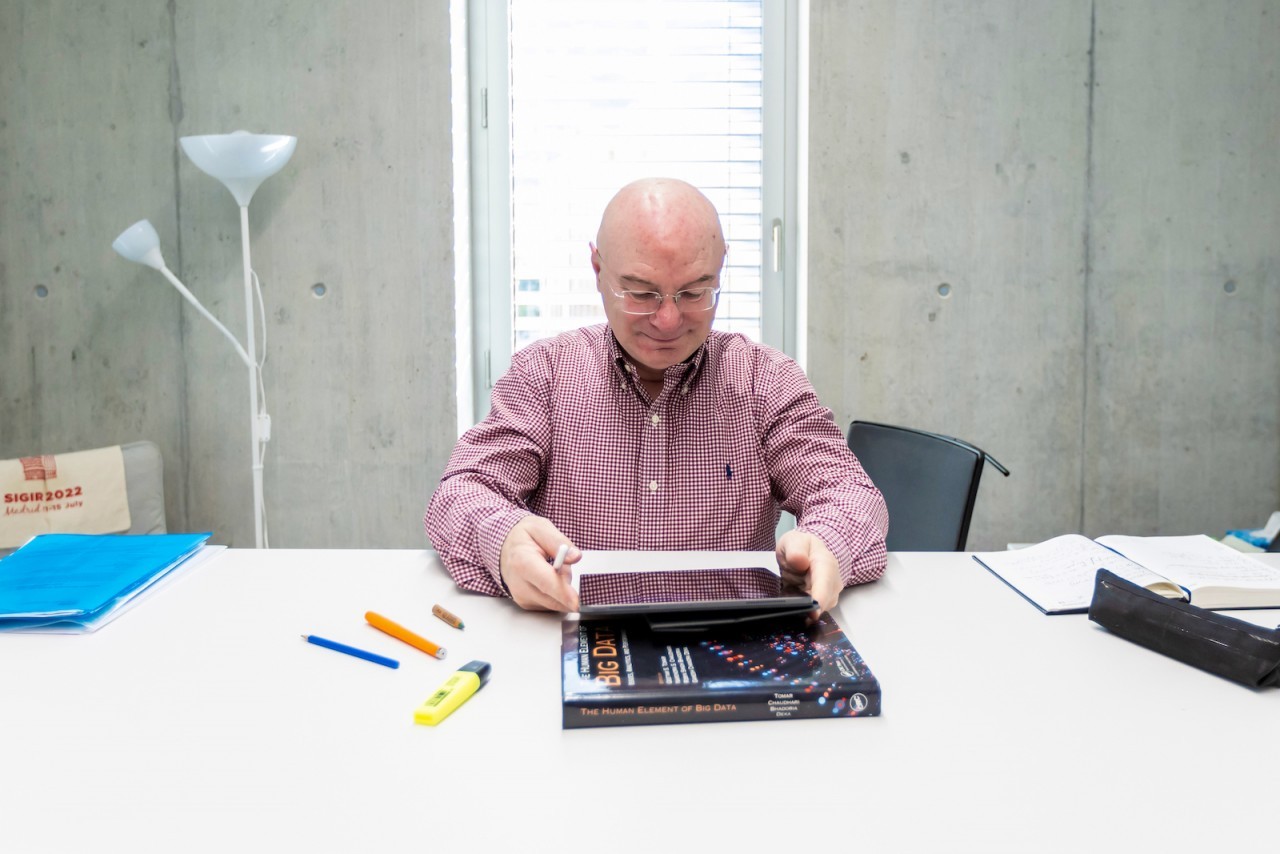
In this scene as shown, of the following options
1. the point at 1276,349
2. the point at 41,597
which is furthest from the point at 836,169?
the point at 41,597

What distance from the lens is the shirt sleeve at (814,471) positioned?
141cm

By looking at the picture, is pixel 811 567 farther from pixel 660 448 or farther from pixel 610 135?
pixel 610 135

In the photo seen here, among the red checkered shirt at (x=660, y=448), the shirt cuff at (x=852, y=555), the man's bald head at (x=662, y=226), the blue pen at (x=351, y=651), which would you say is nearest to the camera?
the blue pen at (x=351, y=651)

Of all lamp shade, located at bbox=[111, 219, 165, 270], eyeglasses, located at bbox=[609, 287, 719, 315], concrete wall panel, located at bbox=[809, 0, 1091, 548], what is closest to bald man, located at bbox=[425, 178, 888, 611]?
eyeglasses, located at bbox=[609, 287, 719, 315]

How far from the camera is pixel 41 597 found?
4.01ft

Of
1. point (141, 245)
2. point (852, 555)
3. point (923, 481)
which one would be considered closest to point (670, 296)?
point (852, 555)

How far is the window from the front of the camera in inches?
127

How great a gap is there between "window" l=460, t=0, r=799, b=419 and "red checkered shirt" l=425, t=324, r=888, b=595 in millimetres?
1533

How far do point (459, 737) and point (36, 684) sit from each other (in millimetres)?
513

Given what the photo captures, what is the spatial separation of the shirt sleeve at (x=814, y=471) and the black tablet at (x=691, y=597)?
0.19 meters

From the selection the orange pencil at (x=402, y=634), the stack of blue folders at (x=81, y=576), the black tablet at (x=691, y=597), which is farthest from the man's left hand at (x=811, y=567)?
the stack of blue folders at (x=81, y=576)

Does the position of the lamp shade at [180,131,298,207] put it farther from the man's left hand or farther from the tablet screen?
the man's left hand

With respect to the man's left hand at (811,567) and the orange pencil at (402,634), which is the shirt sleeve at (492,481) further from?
the man's left hand at (811,567)

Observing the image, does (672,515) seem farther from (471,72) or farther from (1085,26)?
(1085,26)
